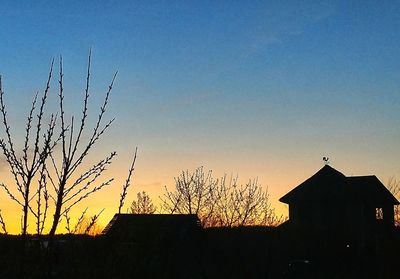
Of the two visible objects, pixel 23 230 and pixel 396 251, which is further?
pixel 396 251

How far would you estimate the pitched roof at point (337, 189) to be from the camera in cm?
4350

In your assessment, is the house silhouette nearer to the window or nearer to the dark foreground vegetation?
the window

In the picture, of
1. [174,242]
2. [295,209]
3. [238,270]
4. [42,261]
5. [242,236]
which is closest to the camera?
[42,261]

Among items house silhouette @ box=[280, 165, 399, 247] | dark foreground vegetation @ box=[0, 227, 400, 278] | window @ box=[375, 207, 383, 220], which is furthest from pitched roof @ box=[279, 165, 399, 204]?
dark foreground vegetation @ box=[0, 227, 400, 278]

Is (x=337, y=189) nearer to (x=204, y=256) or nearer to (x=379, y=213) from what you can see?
(x=379, y=213)

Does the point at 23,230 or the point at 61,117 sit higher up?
the point at 61,117

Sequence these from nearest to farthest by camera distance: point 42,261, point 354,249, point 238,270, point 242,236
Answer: point 42,261 → point 238,270 → point 242,236 → point 354,249

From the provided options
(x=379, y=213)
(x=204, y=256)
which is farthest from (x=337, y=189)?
(x=204, y=256)

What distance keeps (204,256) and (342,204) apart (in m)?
25.0

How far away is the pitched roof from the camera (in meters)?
43.5

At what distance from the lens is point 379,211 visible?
46406 mm

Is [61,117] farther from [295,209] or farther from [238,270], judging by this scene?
[295,209]

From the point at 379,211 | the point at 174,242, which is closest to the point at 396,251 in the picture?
the point at 174,242

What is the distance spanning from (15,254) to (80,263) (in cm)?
71
